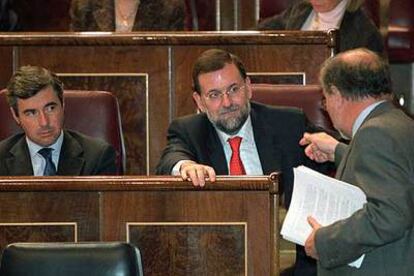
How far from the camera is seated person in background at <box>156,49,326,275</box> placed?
4215 mm

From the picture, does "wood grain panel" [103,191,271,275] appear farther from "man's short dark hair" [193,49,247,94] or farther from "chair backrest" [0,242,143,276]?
"man's short dark hair" [193,49,247,94]

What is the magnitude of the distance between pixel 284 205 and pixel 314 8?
1.64 metres

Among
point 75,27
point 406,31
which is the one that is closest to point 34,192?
A: point 75,27

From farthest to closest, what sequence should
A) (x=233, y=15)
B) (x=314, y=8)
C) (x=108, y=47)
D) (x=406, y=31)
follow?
1. (x=233, y=15)
2. (x=406, y=31)
3. (x=314, y=8)
4. (x=108, y=47)

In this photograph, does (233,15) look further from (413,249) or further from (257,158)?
(413,249)

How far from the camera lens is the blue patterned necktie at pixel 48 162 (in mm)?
4375

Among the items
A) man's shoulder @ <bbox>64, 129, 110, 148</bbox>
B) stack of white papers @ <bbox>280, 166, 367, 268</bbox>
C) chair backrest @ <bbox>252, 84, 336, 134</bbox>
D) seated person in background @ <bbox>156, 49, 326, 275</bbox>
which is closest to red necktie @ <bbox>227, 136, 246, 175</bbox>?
seated person in background @ <bbox>156, 49, 326, 275</bbox>

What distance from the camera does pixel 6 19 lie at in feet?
23.7

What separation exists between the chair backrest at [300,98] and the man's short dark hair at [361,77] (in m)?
1.21

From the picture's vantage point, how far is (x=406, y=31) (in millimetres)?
6625

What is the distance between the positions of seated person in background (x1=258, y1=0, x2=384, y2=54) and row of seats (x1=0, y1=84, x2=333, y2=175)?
38.9 inches

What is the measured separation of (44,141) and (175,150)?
584mm

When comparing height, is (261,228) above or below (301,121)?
below

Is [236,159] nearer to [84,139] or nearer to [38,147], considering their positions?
[84,139]
